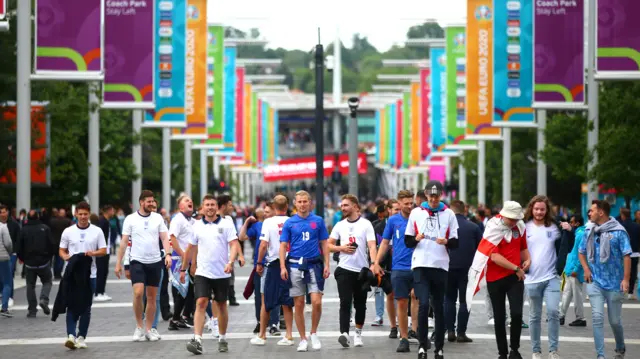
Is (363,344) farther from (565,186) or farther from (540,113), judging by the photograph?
(565,186)

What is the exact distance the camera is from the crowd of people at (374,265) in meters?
14.1

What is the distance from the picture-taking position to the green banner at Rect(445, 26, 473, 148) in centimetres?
5191

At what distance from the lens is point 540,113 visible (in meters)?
44.8

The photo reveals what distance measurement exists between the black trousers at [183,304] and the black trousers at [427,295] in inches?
202

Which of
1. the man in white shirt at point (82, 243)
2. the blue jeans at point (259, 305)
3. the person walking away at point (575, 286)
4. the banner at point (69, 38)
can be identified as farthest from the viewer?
the banner at point (69, 38)

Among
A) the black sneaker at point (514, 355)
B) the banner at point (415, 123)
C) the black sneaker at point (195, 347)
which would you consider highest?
the banner at point (415, 123)

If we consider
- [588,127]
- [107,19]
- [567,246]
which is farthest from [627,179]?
[567,246]

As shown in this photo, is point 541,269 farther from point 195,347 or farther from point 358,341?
point 195,347

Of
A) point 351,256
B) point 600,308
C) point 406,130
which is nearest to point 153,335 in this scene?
point 351,256

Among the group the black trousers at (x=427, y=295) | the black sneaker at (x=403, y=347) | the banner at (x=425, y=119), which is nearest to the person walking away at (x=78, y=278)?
the black sneaker at (x=403, y=347)

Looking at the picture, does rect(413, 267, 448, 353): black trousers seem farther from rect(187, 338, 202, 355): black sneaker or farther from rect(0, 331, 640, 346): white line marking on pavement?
rect(0, 331, 640, 346): white line marking on pavement

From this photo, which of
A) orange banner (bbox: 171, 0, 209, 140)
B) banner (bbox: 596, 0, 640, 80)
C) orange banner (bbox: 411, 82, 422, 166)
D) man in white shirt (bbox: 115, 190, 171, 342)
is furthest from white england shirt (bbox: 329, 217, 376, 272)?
orange banner (bbox: 411, 82, 422, 166)

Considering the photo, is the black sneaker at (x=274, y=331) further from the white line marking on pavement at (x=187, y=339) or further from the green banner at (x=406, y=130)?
the green banner at (x=406, y=130)

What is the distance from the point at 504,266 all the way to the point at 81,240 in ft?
18.2
